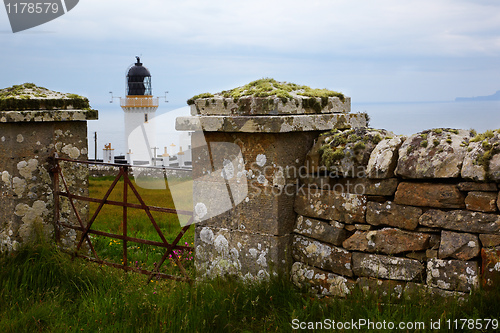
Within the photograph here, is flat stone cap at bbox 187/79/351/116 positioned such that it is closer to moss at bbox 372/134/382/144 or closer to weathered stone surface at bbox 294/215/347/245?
moss at bbox 372/134/382/144

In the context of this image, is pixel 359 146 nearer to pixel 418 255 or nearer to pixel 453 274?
pixel 418 255

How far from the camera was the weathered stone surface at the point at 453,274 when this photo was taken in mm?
3002

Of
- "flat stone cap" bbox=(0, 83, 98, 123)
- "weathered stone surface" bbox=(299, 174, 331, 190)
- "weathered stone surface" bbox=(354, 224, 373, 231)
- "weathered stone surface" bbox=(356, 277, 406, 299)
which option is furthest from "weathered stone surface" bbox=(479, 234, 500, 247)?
"flat stone cap" bbox=(0, 83, 98, 123)

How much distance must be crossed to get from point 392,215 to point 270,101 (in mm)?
1167

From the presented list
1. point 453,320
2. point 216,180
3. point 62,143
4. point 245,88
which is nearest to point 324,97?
point 245,88

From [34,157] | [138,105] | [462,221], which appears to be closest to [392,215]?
[462,221]

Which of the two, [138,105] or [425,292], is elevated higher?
[138,105]

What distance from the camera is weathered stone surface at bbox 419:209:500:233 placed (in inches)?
116

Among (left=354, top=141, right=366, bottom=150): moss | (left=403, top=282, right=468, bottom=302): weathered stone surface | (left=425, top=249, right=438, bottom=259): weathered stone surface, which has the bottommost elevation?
(left=403, top=282, right=468, bottom=302): weathered stone surface

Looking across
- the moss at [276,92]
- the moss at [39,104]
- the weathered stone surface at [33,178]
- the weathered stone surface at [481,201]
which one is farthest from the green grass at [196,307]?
the moss at [39,104]

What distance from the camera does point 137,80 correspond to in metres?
33.9

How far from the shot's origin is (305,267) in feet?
12.1

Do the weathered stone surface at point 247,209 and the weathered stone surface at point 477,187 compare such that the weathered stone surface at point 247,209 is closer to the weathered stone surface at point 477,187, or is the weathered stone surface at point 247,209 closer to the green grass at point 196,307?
the green grass at point 196,307

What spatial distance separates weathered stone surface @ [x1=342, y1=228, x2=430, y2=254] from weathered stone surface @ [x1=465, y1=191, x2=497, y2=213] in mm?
337
